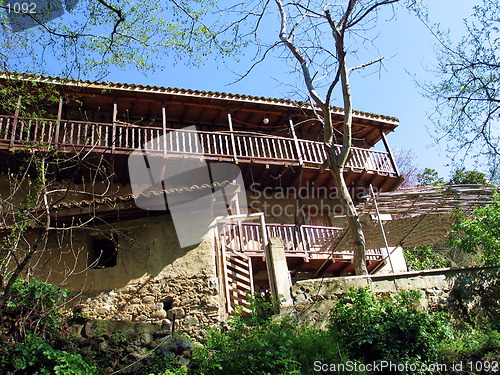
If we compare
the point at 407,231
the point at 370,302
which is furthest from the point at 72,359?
the point at 407,231

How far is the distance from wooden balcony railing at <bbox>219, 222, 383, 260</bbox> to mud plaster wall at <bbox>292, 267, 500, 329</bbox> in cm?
331

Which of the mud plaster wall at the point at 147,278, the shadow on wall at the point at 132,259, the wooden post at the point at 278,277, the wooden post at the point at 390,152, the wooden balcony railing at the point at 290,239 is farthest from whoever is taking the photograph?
the wooden post at the point at 390,152

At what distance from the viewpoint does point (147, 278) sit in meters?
8.41

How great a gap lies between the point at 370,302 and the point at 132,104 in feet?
29.5

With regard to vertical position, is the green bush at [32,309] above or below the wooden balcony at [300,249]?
below

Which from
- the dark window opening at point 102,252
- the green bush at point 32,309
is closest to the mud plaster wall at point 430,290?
the green bush at point 32,309

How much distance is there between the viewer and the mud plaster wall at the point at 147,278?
798 cm

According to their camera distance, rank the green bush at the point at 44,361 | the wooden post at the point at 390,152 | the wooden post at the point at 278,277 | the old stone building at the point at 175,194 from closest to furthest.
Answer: the green bush at the point at 44,361, the wooden post at the point at 278,277, the old stone building at the point at 175,194, the wooden post at the point at 390,152

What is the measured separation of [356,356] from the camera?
510cm

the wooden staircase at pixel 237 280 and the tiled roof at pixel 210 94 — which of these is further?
the tiled roof at pixel 210 94

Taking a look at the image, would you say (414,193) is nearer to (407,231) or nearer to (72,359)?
(407,231)

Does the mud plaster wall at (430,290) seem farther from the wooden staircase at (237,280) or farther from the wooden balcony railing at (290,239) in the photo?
the wooden balcony railing at (290,239)

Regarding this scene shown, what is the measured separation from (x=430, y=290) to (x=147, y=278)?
526 cm

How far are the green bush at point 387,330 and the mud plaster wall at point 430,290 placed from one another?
2.00 feet
